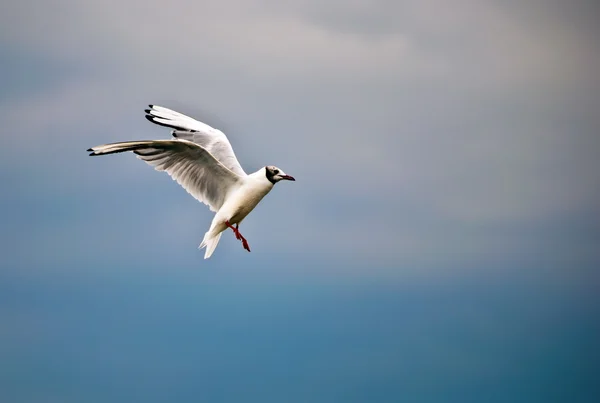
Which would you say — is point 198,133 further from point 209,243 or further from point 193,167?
point 209,243

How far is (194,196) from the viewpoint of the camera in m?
21.8

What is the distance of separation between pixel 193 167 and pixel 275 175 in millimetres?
1975

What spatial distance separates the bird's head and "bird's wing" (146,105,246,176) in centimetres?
178

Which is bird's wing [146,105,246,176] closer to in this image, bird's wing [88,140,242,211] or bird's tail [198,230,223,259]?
bird's wing [88,140,242,211]

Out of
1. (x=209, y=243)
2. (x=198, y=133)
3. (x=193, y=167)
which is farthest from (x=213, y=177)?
(x=198, y=133)

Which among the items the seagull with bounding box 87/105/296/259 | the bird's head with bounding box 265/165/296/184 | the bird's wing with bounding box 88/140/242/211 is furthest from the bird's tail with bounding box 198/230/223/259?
the bird's head with bounding box 265/165/296/184

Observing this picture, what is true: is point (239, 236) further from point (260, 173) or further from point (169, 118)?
point (169, 118)

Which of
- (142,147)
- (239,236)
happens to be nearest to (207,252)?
(239,236)

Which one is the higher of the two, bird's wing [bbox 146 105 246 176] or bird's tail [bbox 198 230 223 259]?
bird's wing [bbox 146 105 246 176]

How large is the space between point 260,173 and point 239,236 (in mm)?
1417

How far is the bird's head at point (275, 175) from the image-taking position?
2048 centimetres

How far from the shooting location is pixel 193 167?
21344mm

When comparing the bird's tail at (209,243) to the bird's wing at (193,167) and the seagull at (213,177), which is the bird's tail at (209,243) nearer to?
the seagull at (213,177)

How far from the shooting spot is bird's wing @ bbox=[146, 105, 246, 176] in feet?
74.3
